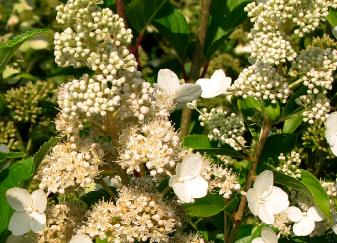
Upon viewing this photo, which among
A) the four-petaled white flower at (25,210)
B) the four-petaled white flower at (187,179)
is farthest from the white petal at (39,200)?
the four-petaled white flower at (187,179)

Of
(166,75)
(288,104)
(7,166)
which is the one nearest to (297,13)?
(288,104)

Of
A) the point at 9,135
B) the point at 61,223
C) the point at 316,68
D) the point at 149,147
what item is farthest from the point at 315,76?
the point at 9,135

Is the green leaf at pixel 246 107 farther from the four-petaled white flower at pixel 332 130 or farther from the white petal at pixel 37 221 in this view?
the white petal at pixel 37 221

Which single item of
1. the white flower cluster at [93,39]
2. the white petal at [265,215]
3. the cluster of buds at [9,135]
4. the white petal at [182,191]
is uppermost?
the white flower cluster at [93,39]

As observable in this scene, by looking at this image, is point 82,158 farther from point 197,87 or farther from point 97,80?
point 197,87

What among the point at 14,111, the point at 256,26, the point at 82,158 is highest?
the point at 256,26

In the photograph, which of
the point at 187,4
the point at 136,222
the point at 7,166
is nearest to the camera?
the point at 136,222
